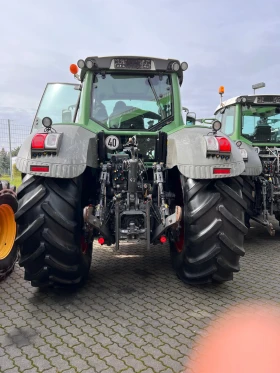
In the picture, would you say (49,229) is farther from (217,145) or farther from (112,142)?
(217,145)

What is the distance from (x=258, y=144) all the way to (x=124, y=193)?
3.67 meters

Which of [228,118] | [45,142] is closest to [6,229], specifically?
[45,142]

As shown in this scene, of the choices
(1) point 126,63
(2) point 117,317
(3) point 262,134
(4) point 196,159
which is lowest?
(2) point 117,317

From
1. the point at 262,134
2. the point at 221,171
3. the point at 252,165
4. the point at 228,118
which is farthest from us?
the point at 228,118

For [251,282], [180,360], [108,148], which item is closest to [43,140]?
[108,148]

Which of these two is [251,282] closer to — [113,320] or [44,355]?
[113,320]

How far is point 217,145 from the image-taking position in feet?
9.83

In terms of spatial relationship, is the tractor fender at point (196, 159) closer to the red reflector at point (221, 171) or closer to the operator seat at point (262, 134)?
the red reflector at point (221, 171)

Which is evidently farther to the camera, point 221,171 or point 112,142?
point 112,142

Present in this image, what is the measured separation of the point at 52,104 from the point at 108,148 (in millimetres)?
2698

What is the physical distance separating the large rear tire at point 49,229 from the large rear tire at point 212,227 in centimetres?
105

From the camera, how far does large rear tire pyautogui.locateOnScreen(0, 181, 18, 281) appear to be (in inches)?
→ 145

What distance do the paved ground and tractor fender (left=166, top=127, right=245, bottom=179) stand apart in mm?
1230

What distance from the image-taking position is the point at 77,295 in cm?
327
